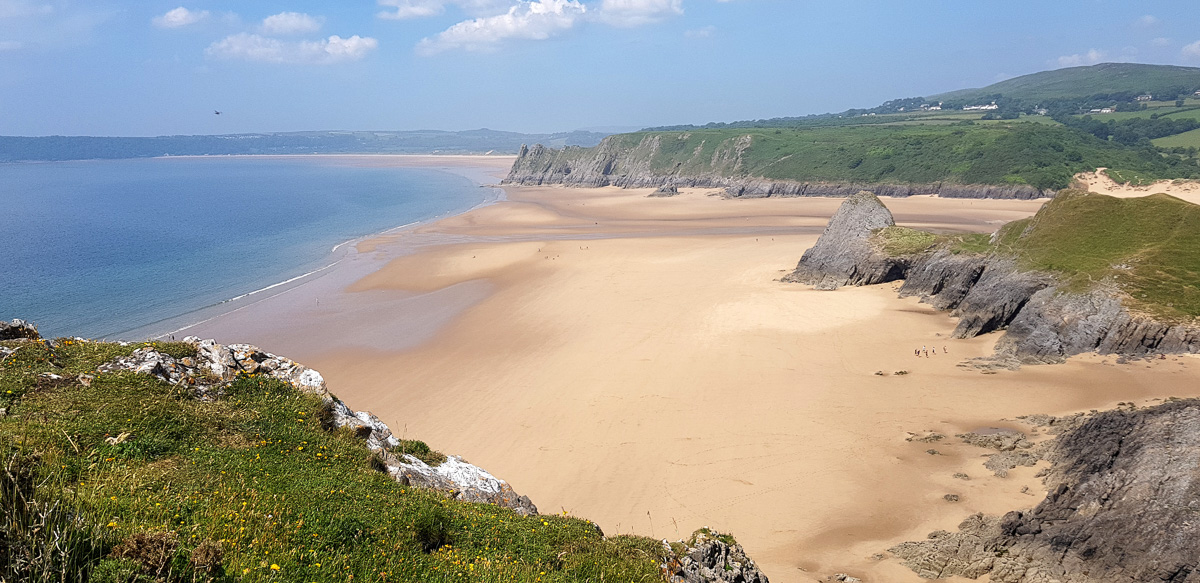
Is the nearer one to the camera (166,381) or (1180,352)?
(166,381)

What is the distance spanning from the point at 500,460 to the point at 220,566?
1634 centimetres

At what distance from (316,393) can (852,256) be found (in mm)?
38170

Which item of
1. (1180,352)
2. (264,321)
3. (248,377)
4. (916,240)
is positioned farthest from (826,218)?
(248,377)

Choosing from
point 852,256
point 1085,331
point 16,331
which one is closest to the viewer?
point 16,331

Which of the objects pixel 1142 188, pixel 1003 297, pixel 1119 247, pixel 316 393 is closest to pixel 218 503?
pixel 316 393

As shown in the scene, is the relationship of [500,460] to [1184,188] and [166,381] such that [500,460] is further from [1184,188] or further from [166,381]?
[1184,188]

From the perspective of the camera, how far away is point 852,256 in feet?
141

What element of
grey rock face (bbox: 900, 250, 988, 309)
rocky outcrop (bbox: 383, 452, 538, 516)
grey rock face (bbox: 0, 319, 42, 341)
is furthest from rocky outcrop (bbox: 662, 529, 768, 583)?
grey rock face (bbox: 900, 250, 988, 309)

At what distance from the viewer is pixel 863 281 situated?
138 ft

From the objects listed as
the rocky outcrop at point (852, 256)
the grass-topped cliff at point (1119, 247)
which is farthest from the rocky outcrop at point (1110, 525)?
the rocky outcrop at point (852, 256)

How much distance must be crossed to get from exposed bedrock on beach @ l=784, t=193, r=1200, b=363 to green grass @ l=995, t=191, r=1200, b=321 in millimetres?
764

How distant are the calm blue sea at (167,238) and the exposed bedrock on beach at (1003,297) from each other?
4419 cm

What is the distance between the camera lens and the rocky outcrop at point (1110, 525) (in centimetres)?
1274

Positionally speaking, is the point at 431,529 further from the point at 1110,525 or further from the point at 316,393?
the point at 1110,525
